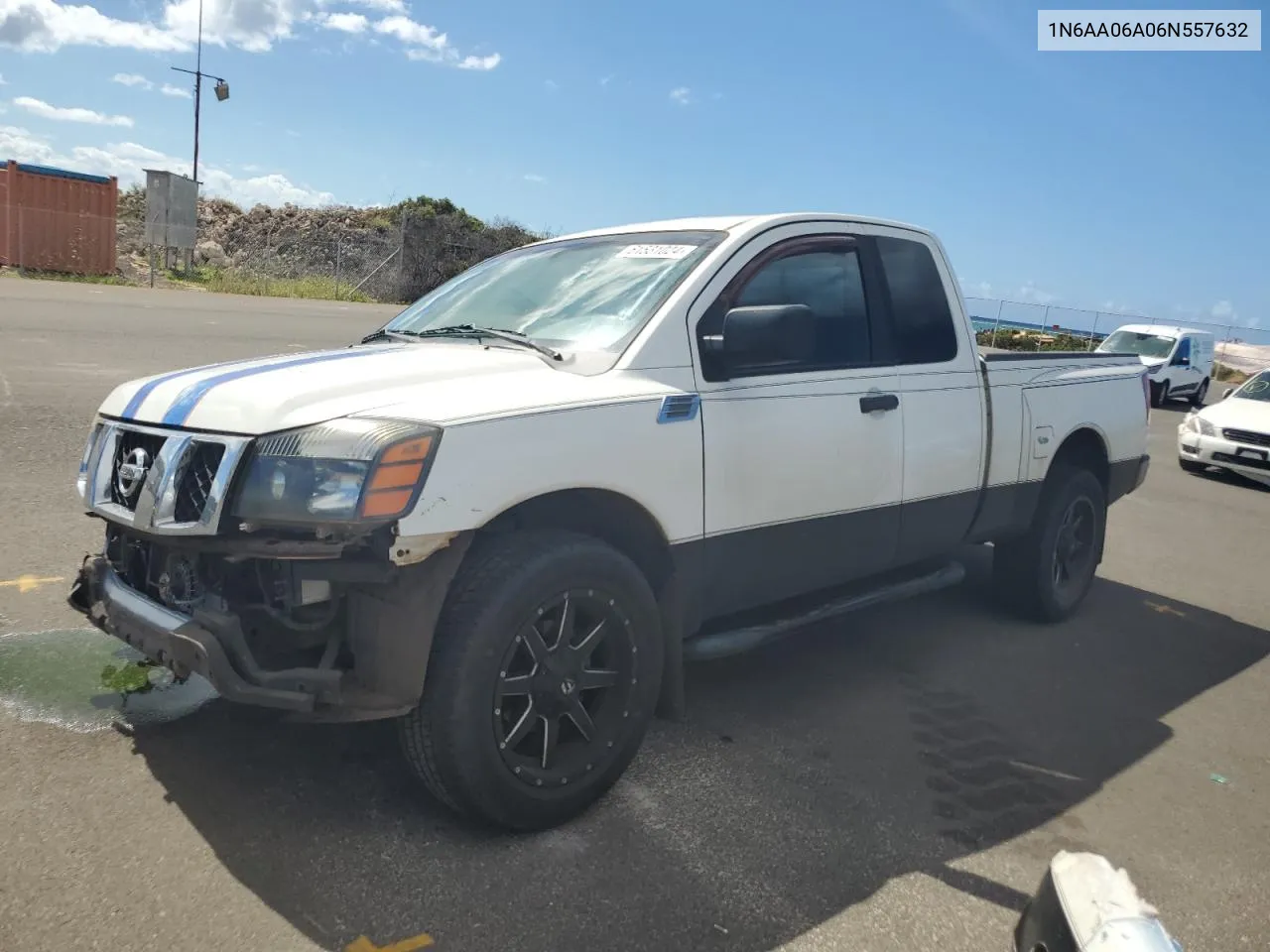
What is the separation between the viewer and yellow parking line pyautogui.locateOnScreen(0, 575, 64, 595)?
15.3 ft

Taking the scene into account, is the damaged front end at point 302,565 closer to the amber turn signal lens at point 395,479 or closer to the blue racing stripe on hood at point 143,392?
the amber turn signal lens at point 395,479

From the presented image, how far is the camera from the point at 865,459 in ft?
13.5

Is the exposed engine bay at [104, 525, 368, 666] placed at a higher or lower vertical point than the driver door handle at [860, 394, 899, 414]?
lower

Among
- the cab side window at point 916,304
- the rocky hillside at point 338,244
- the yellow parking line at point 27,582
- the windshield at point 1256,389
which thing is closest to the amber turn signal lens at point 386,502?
the cab side window at point 916,304

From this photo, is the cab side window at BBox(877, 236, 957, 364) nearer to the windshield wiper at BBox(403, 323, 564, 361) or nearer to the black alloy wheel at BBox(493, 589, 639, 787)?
the windshield wiper at BBox(403, 323, 564, 361)

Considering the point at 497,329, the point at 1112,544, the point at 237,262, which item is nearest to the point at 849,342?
the point at 497,329

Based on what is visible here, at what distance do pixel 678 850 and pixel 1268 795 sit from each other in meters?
2.46

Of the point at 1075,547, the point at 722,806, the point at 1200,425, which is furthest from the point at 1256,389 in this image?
the point at 722,806

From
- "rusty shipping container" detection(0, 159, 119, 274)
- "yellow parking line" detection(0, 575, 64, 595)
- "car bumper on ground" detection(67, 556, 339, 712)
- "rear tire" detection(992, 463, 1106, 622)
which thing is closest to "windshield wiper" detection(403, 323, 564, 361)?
"car bumper on ground" detection(67, 556, 339, 712)

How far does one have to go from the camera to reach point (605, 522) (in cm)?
336

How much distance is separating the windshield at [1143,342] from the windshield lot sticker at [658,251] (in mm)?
20393

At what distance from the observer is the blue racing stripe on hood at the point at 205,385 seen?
9.81ft

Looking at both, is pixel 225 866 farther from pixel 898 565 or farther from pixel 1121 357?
pixel 1121 357

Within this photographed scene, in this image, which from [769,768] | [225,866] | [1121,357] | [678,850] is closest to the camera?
[225,866]
